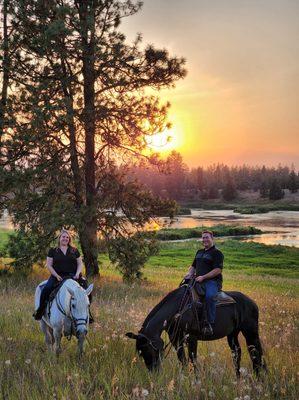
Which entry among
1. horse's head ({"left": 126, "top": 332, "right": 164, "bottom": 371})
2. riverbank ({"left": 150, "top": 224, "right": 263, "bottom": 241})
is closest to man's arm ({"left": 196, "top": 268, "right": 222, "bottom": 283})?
horse's head ({"left": 126, "top": 332, "right": 164, "bottom": 371})

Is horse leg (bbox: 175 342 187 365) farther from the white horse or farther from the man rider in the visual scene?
the white horse

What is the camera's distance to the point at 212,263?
7.38m

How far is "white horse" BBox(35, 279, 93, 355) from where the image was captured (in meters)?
6.85

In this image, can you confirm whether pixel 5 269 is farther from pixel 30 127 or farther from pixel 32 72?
pixel 32 72

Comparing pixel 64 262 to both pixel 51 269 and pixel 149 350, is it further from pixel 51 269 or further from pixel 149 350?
pixel 149 350

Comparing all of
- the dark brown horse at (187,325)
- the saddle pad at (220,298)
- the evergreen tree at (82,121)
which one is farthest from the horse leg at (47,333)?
the evergreen tree at (82,121)

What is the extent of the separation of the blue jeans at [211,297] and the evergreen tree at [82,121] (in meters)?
8.84

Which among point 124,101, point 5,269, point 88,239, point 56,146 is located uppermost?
point 124,101

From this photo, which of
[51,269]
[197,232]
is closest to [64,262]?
[51,269]

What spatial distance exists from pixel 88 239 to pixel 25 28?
8299 millimetres

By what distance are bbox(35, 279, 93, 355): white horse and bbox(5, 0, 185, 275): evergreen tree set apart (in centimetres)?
815

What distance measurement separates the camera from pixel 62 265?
801 cm

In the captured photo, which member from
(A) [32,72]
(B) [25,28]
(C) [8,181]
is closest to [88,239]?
(C) [8,181]

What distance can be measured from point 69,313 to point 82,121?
1046 cm
